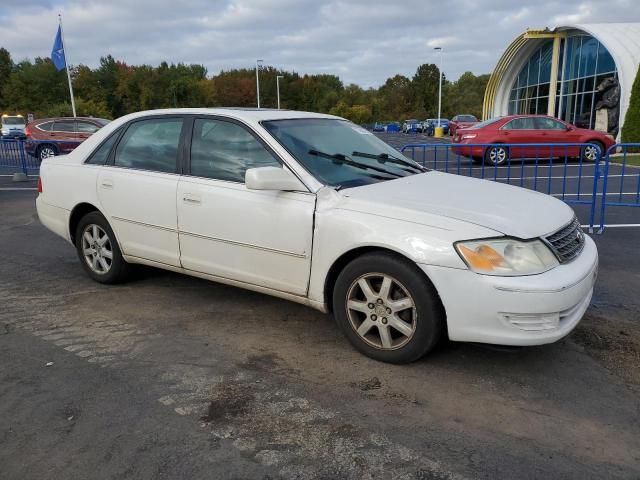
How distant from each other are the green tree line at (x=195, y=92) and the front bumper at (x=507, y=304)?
53.0 metres

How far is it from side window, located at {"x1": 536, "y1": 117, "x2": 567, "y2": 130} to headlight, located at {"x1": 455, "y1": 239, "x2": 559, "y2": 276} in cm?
1476

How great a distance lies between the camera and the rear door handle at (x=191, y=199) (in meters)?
4.16

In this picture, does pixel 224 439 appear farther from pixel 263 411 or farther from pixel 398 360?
pixel 398 360

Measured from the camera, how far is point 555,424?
112 inches

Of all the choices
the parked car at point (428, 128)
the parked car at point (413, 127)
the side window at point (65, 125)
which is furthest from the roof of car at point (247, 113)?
the parked car at point (413, 127)

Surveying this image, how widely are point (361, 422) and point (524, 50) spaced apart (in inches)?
1434

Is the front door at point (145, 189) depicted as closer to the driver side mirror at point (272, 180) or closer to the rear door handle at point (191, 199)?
the rear door handle at point (191, 199)

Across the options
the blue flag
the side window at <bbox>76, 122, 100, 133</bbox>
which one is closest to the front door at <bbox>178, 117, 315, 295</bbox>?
the side window at <bbox>76, 122, 100, 133</bbox>

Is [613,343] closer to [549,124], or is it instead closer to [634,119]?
[549,124]

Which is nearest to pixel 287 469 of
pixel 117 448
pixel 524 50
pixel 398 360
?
pixel 117 448

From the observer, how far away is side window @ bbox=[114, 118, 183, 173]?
4.49m

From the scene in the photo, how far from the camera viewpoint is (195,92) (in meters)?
66.9

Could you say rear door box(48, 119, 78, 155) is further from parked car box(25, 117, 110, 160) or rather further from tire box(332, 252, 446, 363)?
tire box(332, 252, 446, 363)

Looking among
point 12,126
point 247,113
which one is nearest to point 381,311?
point 247,113
